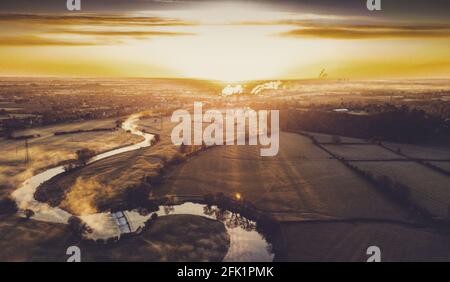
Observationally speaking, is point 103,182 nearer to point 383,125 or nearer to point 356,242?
point 356,242

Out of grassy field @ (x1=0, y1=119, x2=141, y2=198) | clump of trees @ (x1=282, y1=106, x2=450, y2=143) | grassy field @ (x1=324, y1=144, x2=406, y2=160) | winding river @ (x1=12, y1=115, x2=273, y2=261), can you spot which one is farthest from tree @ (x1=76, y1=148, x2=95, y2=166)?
clump of trees @ (x1=282, y1=106, x2=450, y2=143)

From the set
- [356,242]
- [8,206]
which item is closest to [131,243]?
[8,206]

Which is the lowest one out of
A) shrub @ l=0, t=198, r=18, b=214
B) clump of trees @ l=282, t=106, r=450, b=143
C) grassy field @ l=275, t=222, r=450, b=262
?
grassy field @ l=275, t=222, r=450, b=262

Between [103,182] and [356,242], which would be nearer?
[356,242]

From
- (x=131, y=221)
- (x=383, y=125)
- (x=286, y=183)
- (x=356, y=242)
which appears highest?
(x=383, y=125)

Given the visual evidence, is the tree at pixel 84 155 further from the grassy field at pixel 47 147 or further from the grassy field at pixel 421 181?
the grassy field at pixel 421 181

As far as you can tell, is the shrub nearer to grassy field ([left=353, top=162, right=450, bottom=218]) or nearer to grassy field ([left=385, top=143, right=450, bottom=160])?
grassy field ([left=353, top=162, right=450, bottom=218])

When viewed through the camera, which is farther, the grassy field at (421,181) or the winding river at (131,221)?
the grassy field at (421,181)

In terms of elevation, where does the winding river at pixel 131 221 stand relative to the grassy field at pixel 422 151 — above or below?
below

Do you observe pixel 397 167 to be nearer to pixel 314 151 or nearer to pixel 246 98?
pixel 314 151

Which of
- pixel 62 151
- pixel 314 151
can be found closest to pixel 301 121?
pixel 314 151

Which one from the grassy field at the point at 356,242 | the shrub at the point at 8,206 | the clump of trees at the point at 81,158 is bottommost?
the grassy field at the point at 356,242

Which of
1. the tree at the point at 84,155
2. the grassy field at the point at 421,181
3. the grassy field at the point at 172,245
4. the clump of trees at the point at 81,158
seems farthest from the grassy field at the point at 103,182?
the grassy field at the point at 421,181
